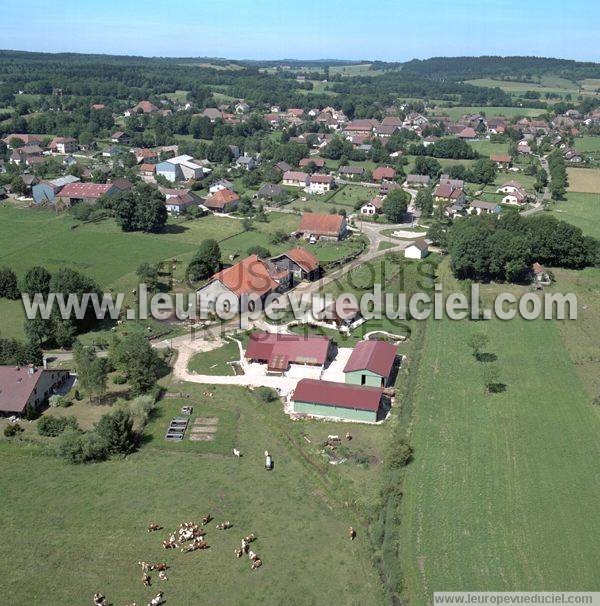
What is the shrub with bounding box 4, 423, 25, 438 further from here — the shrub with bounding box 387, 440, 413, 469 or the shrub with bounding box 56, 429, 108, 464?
the shrub with bounding box 387, 440, 413, 469

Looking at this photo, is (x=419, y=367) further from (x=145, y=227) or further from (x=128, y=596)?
(x=145, y=227)

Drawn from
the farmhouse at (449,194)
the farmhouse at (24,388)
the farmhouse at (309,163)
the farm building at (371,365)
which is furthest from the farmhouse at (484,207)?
the farmhouse at (24,388)

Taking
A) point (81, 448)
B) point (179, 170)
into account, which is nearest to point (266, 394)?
point (81, 448)

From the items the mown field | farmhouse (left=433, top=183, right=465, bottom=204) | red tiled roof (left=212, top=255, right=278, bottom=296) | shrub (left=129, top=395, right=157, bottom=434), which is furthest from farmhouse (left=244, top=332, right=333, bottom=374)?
farmhouse (left=433, top=183, right=465, bottom=204)

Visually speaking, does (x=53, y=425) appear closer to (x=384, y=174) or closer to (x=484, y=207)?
(x=484, y=207)

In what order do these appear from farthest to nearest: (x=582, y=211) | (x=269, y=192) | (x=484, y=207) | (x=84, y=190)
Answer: (x=269, y=192), (x=582, y=211), (x=84, y=190), (x=484, y=207)

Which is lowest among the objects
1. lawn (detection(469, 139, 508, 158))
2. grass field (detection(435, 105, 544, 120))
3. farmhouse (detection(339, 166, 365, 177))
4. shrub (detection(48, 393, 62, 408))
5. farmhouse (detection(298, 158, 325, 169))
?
shrub (detection(48, 393, 62, 408))

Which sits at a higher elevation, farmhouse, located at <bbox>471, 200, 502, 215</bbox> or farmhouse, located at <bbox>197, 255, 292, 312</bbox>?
farmhouse, located at <bbox>471, 200, 502, 215</bbox>

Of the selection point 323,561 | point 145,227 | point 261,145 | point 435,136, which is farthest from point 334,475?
point 435,136
